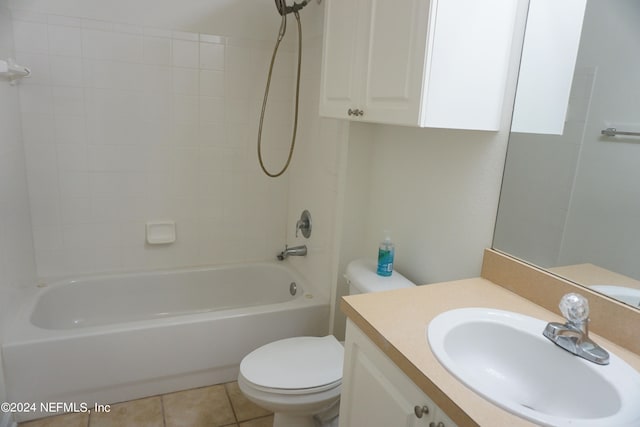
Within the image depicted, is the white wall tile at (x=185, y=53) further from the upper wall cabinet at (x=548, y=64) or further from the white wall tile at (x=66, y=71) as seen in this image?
the upper wall cabinet at (x=548, y=64)

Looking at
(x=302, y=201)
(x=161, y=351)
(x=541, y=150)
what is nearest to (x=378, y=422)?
(x=541, y=150)

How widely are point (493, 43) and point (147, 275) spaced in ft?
7.24

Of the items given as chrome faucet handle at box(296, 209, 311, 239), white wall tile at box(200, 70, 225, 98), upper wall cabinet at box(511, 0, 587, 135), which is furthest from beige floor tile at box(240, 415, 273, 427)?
white wall tile at box(200, 70, 225, 98)

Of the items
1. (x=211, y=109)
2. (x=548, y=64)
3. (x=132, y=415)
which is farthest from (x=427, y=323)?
(x=211, y=109)

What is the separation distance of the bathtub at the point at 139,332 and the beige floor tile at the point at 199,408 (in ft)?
0.15

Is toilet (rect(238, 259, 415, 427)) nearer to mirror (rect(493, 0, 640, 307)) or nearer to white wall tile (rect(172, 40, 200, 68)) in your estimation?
mirror (rect(493, 0, 640, 307))

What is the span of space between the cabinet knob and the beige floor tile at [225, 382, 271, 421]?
128cm

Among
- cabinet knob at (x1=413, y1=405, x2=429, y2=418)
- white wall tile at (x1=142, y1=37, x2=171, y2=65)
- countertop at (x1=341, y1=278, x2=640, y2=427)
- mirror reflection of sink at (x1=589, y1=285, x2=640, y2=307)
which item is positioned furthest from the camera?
white wall tile at (x1=142, y1=37, x2=171, y2=65)

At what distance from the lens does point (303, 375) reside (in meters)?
1.52

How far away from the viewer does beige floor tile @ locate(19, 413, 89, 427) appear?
181cm

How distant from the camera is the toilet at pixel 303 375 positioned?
1.47m

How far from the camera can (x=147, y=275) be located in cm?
250

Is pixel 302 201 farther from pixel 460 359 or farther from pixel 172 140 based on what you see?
pixel 460 359

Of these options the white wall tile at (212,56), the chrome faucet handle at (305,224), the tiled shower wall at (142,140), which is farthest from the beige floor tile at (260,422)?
the white wall tile at (212,56)
